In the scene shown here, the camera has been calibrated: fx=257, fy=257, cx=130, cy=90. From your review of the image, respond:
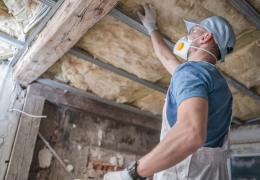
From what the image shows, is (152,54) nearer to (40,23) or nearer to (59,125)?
(40,23)

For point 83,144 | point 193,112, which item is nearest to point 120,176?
point 193,112

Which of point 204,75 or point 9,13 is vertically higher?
point 9,13

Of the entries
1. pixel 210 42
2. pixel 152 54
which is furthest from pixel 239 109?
pixel 210 42

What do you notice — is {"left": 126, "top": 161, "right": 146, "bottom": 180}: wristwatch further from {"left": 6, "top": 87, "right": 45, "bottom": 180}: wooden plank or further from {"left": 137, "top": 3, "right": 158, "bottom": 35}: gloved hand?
{"left": 6, "top": 87, "right": 45, "bottom": 180}: wooden plank

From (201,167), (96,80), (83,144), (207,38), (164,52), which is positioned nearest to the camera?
(201,167)

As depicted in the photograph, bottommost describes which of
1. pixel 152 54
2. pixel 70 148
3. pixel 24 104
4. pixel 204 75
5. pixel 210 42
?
pixel 70 148

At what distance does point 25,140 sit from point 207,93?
1511mm

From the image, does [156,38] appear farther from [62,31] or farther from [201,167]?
[201,167]

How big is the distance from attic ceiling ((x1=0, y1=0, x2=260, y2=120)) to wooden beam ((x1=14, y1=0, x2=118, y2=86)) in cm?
13

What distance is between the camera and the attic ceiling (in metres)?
1.42

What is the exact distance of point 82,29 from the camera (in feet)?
4.63

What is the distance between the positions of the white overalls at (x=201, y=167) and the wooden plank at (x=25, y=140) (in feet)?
3.99

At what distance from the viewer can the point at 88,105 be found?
2332mm

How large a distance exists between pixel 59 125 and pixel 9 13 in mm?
977
